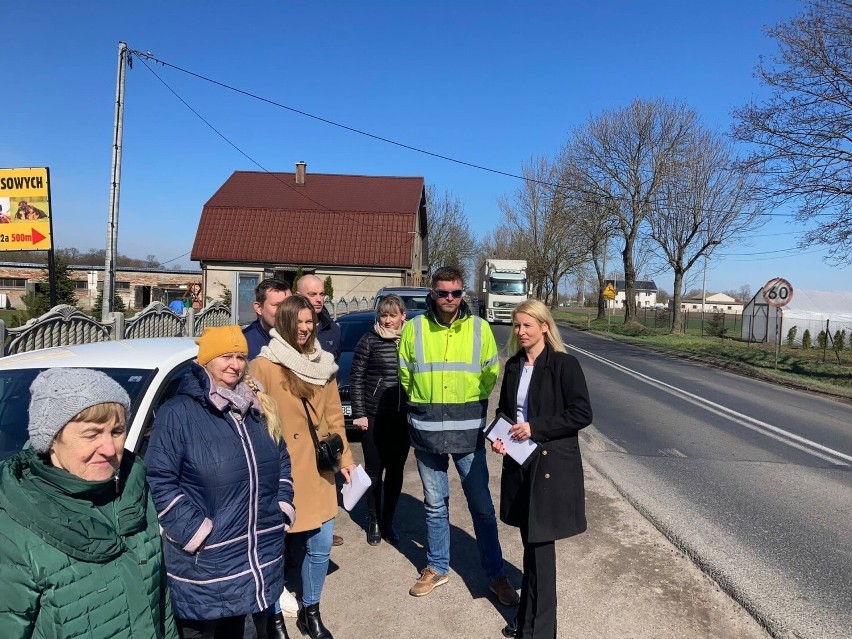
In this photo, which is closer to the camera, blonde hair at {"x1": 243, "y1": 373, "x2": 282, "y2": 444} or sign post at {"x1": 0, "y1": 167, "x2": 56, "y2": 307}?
blonde hair at {"x1": 243, "y1": 373, "x2": 282, "y2": 444}

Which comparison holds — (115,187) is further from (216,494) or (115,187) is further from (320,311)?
(216,494)

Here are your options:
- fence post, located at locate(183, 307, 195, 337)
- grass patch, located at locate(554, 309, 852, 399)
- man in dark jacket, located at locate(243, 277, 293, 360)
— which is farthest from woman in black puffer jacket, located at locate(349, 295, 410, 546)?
grass patch, located at locate(554, 309, 852, 399)

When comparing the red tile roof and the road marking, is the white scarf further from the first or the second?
the red tile roof

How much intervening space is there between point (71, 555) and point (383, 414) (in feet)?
11.1

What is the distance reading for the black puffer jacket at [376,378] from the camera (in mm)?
4965

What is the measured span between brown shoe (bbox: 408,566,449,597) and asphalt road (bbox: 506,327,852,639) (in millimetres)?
1843

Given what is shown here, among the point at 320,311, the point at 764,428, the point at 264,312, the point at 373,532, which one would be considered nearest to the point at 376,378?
the point at 320,311

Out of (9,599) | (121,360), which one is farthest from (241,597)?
(121,360)

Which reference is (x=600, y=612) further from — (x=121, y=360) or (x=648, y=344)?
(x=648, y=344)

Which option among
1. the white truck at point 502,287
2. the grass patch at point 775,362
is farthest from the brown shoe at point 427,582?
the white truck at point 502,287

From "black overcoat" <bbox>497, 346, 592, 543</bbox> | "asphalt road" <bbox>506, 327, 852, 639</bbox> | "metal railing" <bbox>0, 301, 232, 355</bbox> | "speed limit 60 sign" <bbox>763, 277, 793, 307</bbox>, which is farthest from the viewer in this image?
"speed limit 60 sign" <bbox>763, 277, 793, 307</bbox>

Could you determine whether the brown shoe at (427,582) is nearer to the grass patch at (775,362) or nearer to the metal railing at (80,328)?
the metal railing at (80,328)

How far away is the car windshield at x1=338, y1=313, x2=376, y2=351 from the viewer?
31.0 feet

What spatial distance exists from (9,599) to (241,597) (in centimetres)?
121
